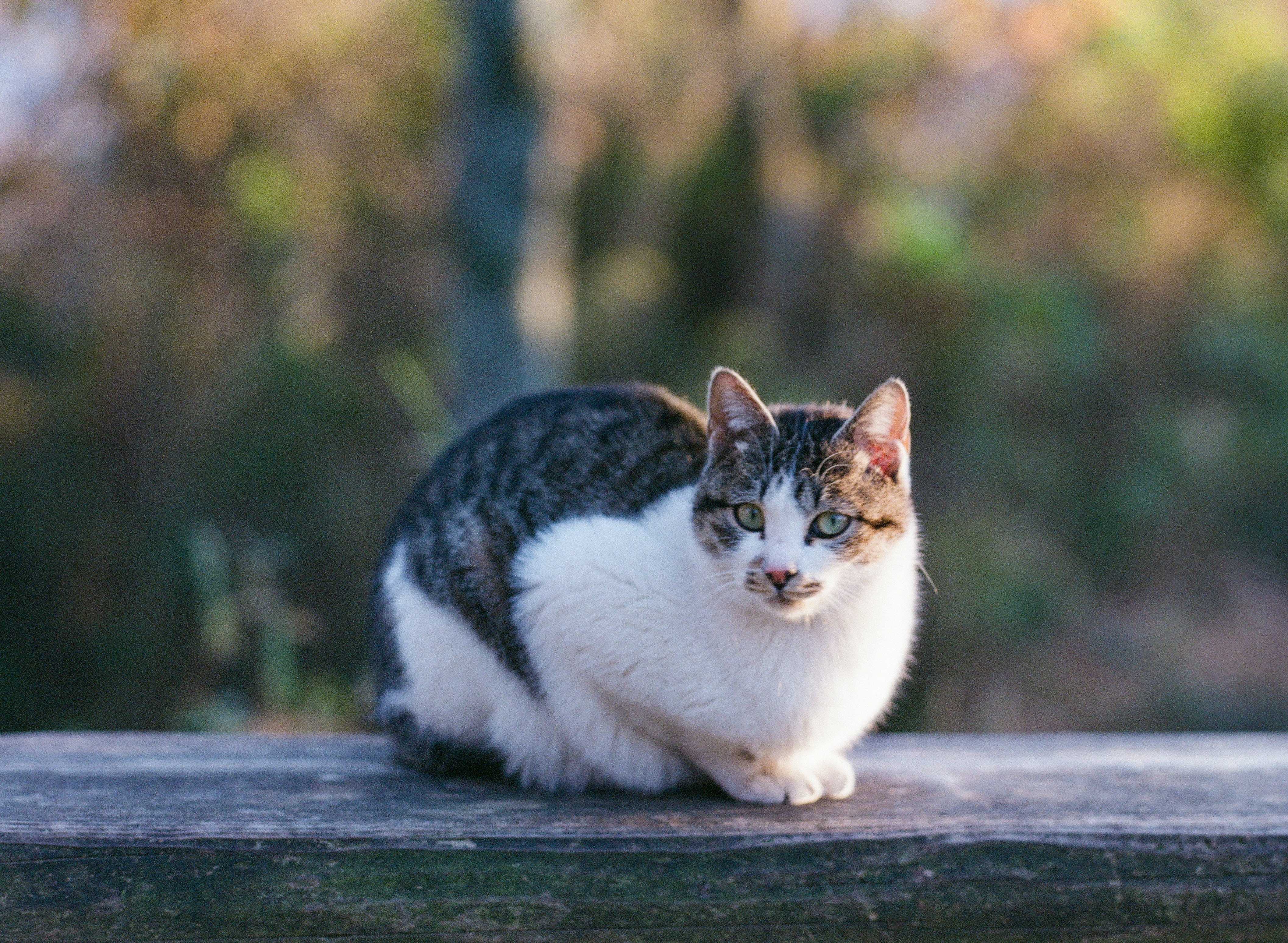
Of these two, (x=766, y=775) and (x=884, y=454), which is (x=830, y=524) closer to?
(x=884, y=454)

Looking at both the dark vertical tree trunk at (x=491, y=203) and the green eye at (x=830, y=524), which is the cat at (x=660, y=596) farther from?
the dark vertical tree trunk at (x=491, y=203)

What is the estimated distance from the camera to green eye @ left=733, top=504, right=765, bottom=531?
1761 mm

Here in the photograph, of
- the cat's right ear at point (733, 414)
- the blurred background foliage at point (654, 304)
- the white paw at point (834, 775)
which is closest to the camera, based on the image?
the cat's right ear at point (733, 414)

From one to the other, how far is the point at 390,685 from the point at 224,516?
2746 mm

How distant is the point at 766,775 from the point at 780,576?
0.42 m

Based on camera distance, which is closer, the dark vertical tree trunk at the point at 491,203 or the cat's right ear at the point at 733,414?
the cat's right ear at the point at 733,414

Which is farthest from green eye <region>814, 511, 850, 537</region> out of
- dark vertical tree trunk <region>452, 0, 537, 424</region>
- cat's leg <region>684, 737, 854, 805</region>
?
dark vertical tree trunk <region>452, 0, 537, 424</region>

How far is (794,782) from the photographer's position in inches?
→ 73.6

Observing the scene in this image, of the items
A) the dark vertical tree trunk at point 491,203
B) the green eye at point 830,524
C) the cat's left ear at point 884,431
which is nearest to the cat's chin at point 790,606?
the green eye at point 830,524

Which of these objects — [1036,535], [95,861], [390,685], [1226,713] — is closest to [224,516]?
[390,685]

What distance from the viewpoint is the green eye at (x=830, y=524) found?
69.2 inches

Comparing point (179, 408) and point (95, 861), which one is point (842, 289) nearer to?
point (179, 408)

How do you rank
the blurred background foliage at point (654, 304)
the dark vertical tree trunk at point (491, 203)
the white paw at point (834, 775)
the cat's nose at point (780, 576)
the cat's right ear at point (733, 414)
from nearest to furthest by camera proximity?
the cat's nose at point (780, 576), the cat's right ear at point (733, 414), the white paw at point (834, 775), the dark vertical tree trunk at point (491, 203), the blurred background foliage at point (654, 304)

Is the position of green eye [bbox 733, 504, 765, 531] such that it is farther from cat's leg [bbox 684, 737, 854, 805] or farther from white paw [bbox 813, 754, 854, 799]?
white paw [bbox 813, 754, 854, 799]
